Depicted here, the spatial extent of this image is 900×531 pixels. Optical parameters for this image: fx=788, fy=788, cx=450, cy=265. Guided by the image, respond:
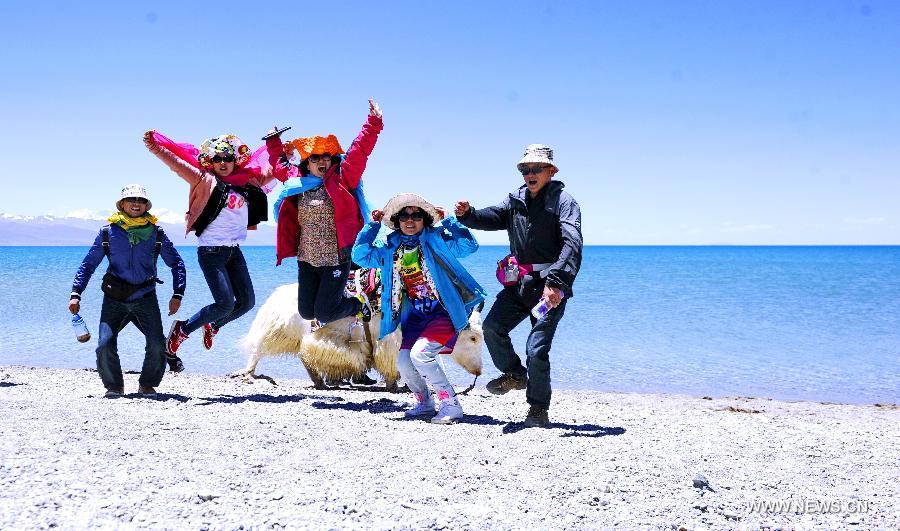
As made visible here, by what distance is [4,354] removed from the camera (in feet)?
36.2

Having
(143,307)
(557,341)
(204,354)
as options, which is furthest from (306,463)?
(557,341)

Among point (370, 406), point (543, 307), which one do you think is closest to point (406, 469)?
point (543, 307)

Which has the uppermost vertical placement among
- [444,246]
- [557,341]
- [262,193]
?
[262,193]

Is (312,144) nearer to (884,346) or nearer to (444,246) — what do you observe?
(444,246)

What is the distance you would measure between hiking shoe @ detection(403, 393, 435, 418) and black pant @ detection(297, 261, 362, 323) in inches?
38.7

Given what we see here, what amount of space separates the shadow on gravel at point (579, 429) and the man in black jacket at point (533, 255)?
0.10 meters

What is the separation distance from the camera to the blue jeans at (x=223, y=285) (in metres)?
5.89

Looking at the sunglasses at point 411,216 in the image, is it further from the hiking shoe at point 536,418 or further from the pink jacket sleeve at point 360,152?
the hiking shoe at point 536,418

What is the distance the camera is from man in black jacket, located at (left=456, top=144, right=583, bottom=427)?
4.92m

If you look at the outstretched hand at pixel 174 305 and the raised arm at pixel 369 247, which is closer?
the raised arm at pixel 369 247

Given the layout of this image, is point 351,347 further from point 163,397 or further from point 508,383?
point 508,383

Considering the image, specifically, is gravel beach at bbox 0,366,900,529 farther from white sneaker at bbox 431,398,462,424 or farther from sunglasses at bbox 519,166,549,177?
sunglasses at bbox 519,166,549,177

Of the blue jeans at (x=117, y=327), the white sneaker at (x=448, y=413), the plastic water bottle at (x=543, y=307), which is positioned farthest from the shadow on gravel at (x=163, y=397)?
the plastic water bottle at (x=543, y=307)

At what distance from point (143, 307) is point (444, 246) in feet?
7.57
